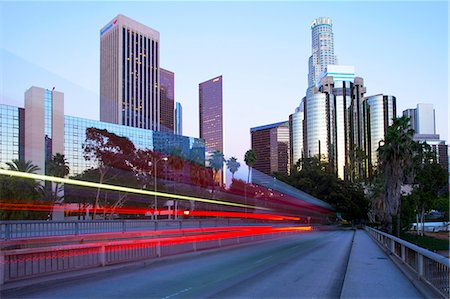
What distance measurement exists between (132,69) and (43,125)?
369 ft

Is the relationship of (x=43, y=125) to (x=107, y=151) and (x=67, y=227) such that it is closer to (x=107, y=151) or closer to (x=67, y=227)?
(x=107, y=151)

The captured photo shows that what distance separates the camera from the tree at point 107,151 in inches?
1977

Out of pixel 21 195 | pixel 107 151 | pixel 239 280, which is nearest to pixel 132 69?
pixel 107 151

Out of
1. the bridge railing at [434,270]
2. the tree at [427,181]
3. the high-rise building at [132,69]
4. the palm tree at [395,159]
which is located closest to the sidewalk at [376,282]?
the bridge railing at [434,270]

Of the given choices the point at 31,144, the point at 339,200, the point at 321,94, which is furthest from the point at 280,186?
the point at 321,94

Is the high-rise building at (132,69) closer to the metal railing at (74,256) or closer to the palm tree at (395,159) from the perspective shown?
the palm tree at (395,159)

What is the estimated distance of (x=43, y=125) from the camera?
48500 millimetres

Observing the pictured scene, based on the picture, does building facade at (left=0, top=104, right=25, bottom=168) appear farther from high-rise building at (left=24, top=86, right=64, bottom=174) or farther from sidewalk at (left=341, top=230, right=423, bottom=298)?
sidewalk at (left=341, top=230, right=423, bottom=298)

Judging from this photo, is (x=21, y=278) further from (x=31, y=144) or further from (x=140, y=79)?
(x=140, y=79)

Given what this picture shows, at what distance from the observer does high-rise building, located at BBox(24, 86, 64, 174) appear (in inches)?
1716

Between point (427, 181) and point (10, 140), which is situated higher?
point (10, 140)

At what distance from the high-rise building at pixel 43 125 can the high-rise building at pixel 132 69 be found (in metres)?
79.9

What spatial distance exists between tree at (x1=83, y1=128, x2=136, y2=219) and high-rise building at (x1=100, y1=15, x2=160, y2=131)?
82.5 meters

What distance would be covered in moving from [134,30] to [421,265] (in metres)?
170
